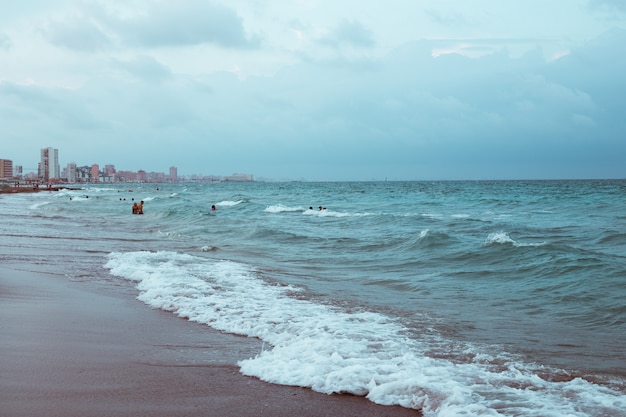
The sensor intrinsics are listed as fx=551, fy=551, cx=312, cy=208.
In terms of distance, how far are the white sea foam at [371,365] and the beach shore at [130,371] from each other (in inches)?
8.8

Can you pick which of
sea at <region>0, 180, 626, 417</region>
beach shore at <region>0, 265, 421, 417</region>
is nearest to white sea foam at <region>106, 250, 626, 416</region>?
sea at <region>0, 180, 626, 417</region>

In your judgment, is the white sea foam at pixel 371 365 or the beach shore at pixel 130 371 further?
the white sea foam at pixel 371 365

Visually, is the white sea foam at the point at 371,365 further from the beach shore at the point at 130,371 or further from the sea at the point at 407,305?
the beach shore at the point at 130,371

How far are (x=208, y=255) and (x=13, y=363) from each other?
33.2ft

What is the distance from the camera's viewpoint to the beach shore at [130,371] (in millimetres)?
4246

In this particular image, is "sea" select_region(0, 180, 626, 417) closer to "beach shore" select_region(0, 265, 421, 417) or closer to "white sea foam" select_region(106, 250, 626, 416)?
"white sea foam" select_region(106, 250, 626, 416)

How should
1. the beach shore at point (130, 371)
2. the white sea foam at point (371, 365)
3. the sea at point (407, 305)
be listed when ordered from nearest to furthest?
1. the beach shore at point (130, 371)
2. the white sea foam at point (371, 365)
3. the sea at point (407, 305)

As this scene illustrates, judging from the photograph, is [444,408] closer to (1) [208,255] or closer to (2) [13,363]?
(2) [13,363]

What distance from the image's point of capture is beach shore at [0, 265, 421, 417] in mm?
4246

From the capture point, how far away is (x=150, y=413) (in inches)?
161

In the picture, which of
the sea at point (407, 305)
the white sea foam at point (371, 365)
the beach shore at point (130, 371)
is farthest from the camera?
the sea at point (407, 305)

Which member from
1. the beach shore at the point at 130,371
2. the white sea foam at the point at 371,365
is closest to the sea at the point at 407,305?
the white sea foam at the point at 371,365

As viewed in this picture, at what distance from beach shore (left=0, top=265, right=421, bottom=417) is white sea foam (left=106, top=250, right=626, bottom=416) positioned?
0.22m

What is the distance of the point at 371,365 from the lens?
5305 mm
